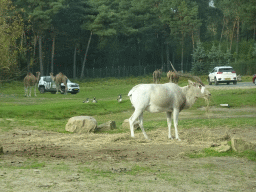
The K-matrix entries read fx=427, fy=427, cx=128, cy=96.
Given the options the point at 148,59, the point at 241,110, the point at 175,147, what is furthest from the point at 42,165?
the point at 148,59

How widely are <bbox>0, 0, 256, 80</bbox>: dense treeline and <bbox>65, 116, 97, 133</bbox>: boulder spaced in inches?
1777

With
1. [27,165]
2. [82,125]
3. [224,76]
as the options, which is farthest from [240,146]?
[224,76]

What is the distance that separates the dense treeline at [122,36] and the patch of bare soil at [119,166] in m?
48.9

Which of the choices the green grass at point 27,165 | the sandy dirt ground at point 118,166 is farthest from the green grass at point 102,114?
the green grass at point 27,165

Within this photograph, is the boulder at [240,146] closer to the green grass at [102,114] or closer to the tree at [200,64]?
the green grass at [102,114]

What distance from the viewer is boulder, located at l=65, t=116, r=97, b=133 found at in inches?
639

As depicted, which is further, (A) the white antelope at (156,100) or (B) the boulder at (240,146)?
(A) the white antelope at (156,100)

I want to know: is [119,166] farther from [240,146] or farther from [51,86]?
[51,86]

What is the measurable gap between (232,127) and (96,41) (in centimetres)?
6234

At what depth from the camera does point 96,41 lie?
254ft

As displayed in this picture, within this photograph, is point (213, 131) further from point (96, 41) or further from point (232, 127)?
point (96, 41)

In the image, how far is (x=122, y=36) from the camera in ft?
273

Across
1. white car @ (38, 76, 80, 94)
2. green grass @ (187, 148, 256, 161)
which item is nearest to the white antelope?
green grass @ (187, 148, 256, 161)

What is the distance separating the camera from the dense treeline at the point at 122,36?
216 feet
